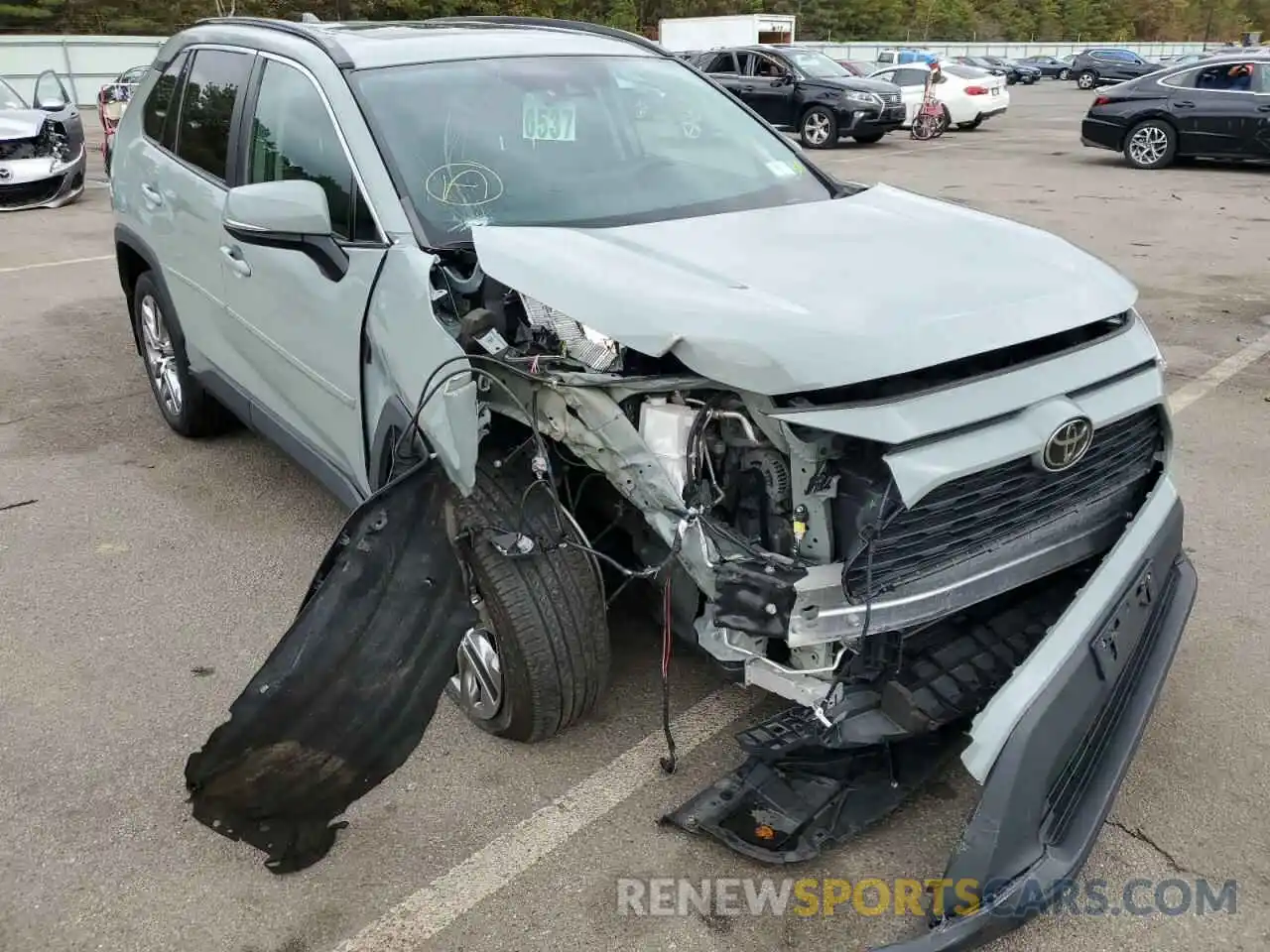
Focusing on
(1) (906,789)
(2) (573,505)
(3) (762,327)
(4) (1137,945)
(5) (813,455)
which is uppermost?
(3) (762,327)

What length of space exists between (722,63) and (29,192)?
12224 millimetres

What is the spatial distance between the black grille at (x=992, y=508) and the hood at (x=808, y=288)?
0.29m

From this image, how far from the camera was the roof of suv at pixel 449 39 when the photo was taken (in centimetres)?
354

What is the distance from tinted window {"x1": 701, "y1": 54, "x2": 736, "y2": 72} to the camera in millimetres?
19562

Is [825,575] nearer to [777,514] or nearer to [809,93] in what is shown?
[777,514]

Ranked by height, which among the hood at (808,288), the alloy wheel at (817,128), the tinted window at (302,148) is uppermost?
the tinted window at (302,148)

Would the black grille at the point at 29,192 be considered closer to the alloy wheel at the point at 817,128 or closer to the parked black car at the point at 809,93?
the parked black car at the point at 809,93

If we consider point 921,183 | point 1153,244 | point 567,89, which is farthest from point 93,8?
point 567,89

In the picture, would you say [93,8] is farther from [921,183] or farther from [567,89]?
[567,89]

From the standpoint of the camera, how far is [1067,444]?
7.82ft

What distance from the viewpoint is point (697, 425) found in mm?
2357

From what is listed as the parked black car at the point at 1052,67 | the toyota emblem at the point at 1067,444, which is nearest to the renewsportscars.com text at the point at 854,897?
the toyota emblem at the point at 1067,444

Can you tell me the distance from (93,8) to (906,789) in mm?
48073

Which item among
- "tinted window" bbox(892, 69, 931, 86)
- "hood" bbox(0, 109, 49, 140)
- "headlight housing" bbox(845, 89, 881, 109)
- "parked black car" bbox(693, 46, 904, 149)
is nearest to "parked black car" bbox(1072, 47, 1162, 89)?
"tinted window" bbox(892, 69, 931, 86)
